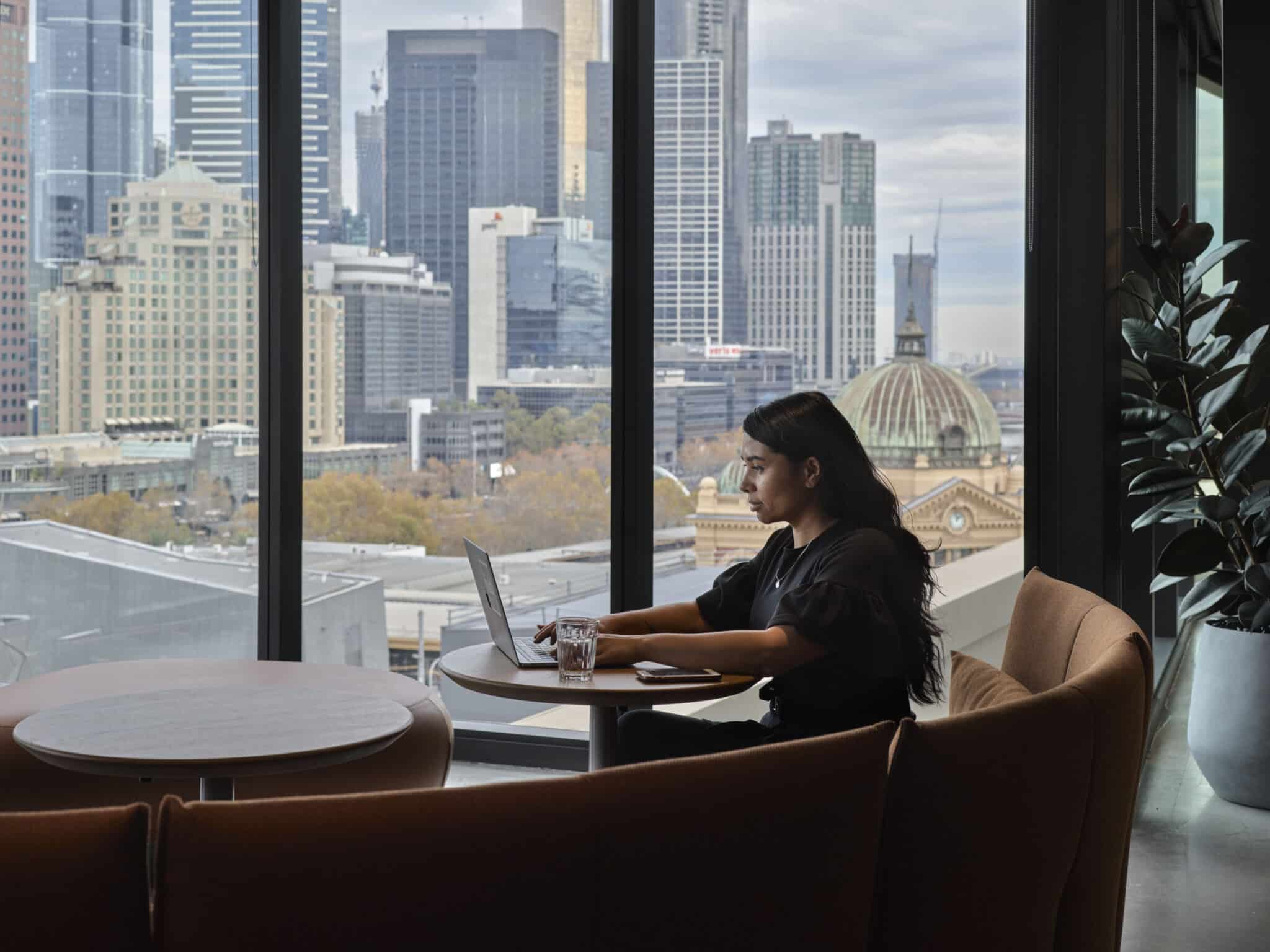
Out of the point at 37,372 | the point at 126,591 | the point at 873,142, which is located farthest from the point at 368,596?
the point at 873,142

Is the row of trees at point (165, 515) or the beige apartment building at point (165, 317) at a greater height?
the beige apartment building at point (165, 317)

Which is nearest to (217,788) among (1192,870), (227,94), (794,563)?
(794,563)

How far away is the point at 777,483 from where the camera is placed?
2.60 metres

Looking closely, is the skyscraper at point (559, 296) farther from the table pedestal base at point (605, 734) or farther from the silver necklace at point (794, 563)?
the table pedestal base at point (605, 734)

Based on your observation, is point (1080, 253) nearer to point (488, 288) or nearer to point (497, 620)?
point (488, 288)

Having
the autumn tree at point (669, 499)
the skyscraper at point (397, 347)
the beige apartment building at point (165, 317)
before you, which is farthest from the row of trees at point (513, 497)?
the beige apartment building at point (165, 317)

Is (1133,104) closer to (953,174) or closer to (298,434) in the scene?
(953,174)

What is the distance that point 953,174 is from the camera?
13.1 ft

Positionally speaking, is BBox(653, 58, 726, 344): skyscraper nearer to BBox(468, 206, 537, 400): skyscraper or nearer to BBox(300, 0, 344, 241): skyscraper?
BBox(468, 206, 537, 400): skyscraper

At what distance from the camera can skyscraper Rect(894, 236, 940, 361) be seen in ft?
13.0

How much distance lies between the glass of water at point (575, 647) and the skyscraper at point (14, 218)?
6.58ft

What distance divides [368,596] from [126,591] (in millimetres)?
717

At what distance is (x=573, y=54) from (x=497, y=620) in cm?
213

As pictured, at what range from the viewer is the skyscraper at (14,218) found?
354 cm
